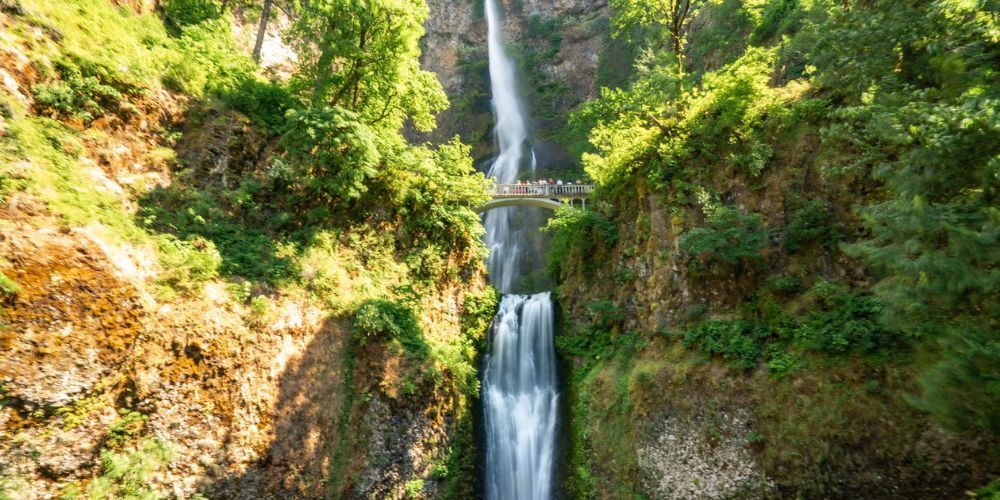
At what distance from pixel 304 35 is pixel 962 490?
1834 centimetres

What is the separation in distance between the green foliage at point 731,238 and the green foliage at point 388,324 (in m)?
8.17

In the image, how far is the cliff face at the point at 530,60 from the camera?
117 ft

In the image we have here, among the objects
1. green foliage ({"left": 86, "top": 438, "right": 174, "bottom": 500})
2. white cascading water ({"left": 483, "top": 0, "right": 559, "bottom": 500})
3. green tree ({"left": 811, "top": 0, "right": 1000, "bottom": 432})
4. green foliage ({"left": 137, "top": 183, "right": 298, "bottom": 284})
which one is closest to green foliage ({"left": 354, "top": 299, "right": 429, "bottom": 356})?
green foliage ({"left": 137, "top": 183, "right": 298, "bottom": 284})

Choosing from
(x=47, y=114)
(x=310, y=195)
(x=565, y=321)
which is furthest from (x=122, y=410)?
(x=565, y=321)

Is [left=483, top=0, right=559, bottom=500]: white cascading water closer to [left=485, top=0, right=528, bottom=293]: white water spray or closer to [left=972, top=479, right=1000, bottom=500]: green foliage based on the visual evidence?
[left=972, top=479, right=1000, bottom=500]: green foliage

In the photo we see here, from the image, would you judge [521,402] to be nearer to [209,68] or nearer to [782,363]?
[782,363]

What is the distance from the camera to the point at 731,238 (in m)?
10.5

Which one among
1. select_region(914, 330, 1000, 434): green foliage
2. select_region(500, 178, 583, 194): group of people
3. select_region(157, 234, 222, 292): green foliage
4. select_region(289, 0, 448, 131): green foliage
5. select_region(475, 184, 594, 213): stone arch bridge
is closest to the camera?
select_region(914, 330, 1000, 434): green foliage

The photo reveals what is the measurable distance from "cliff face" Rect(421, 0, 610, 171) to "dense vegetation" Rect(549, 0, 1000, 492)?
705 inches

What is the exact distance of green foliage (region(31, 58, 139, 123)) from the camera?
850 cm

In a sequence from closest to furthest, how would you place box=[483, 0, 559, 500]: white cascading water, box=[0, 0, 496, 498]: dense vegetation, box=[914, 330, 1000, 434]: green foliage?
box=[914, 330, 1000, 434]: green foliage < box=[0, 0, 496, 498]: dense vegetation < box=[483, 0, 559, 500]: white cascading water

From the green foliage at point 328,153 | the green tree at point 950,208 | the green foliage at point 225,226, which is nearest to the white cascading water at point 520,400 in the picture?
the green foliage at point 328,153

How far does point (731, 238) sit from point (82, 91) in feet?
50.9

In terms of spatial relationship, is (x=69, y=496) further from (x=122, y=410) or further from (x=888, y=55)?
(x=888, y=55)
